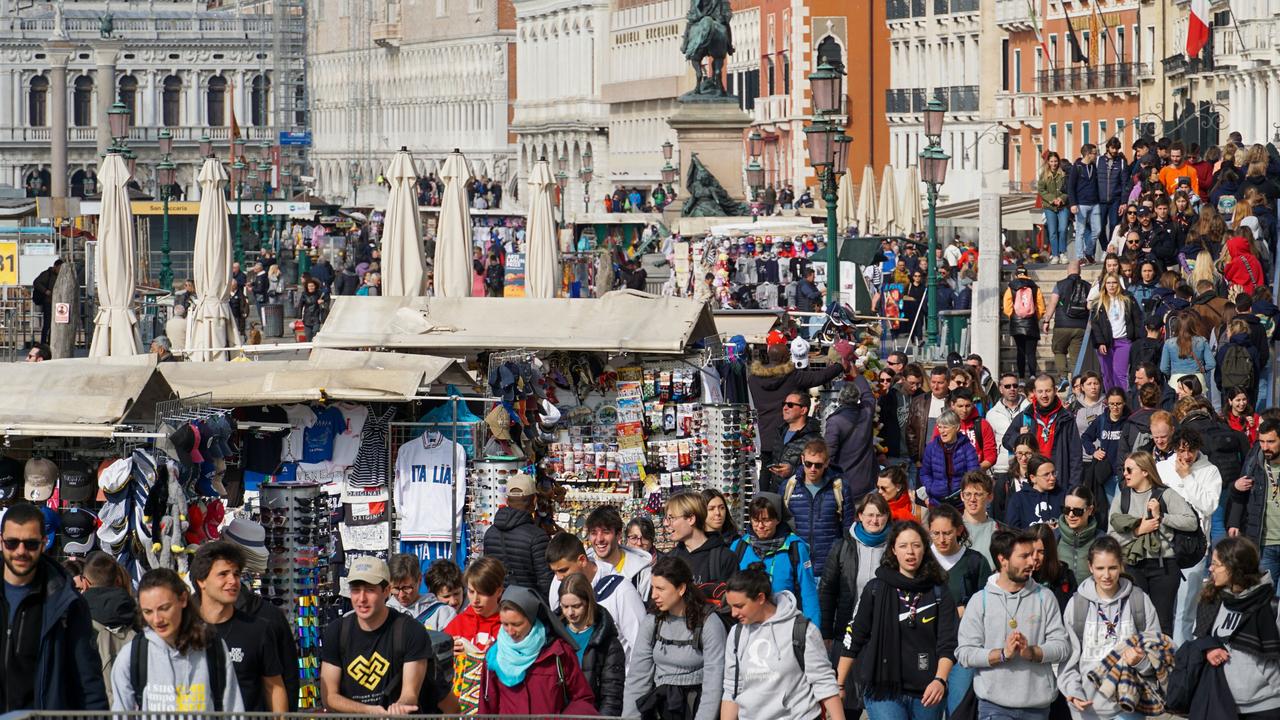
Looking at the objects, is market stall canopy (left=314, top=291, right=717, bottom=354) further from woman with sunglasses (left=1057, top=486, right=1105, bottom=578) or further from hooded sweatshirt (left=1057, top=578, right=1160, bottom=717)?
hooded sweatshirt (left=1057, top=578, right=1160, bottom=717)

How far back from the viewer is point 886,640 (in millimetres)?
10703

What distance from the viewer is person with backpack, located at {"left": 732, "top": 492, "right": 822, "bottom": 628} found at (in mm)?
11648

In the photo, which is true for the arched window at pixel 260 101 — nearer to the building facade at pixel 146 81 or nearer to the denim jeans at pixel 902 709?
the building facade at pixel 146 81

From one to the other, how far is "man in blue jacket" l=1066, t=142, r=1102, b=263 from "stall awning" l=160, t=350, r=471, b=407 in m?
12.4

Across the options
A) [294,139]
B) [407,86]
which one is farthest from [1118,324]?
[407,86]

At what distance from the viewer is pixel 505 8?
5384 inches

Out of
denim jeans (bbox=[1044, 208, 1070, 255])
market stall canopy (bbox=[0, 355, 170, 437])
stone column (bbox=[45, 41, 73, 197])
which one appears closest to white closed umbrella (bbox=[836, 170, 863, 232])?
denim jeans (bbox=[1044, 208, 1070, 255])

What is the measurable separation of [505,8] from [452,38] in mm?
5402

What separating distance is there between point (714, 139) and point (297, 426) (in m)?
33.2

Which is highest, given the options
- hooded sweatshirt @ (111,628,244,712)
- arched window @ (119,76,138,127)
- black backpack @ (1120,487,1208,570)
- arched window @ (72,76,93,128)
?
arched window @ (119,76,138,127)

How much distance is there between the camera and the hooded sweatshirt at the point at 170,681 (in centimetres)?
898

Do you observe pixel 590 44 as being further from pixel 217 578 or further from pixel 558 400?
pixel 217 578

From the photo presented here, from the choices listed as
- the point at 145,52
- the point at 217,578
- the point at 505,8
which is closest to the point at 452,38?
the point at 505,8

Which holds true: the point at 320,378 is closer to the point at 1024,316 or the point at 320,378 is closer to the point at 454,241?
the point at 1024,316
